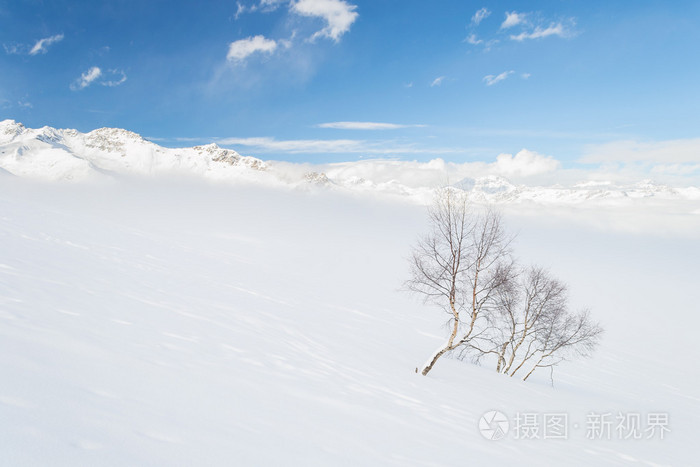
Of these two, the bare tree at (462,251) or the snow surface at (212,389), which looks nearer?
the snow surface at (212,389)

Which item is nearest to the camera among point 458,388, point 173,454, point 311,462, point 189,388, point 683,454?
point 173,454

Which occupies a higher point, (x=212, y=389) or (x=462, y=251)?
(x=462, y=251)

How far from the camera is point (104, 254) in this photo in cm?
1727

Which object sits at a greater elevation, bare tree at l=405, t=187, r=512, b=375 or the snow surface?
bare tree at l=405, t=187, r=512, b=375

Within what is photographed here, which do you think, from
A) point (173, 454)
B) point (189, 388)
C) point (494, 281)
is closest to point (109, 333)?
point (189, 388)

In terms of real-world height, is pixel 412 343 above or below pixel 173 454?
below

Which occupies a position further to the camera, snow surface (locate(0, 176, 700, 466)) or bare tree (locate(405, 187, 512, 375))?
bare tree (locate(405, 187, 512, 375))

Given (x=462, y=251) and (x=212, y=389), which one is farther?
(x=462, y=251)

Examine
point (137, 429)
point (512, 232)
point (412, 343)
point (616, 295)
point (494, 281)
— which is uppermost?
point (616, 295)

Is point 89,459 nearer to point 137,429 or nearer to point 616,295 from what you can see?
point 137,429

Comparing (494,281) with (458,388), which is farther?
(494,281)

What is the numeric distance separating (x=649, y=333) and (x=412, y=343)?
271 ft

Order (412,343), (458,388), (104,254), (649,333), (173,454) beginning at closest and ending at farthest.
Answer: (173,454) < (458,388) < (104,254) < (412,343) < (649,333)

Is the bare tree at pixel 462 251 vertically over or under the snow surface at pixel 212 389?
over
